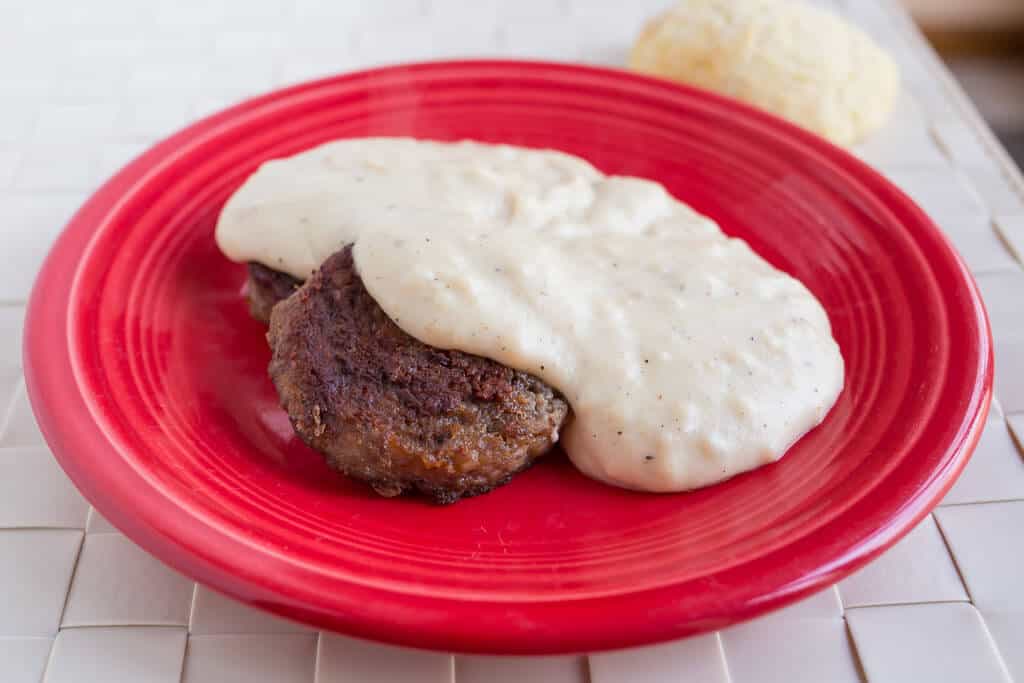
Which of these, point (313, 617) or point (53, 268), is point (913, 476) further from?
point (53, 268)

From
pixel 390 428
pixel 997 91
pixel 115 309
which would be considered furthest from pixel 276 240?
pixel 997 91

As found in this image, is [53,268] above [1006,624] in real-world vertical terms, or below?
above

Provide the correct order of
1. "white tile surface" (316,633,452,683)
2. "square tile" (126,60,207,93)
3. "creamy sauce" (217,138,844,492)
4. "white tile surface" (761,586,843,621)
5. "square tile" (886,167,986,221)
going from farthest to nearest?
"square tile" (126,60,207,93) < "square tile" (886,167,986,221) < "creamy sauce" (217,138,844,492) < "white tile surface" (761,586,843,621) < "white tile surface" (316,633,452,683)

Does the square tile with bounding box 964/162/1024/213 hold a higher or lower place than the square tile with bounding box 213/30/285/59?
lower

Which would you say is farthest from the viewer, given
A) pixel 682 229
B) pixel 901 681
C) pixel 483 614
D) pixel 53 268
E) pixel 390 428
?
pixel 682 229

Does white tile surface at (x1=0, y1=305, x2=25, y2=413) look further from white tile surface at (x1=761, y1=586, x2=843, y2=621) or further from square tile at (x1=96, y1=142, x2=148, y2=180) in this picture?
white tile surface at (x1=761, y1=586, x2=843, y2=621)

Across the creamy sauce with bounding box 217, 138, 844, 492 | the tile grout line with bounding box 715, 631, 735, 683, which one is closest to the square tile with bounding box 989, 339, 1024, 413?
the creamy sauce with bounding box 217, 138, 844, 492
